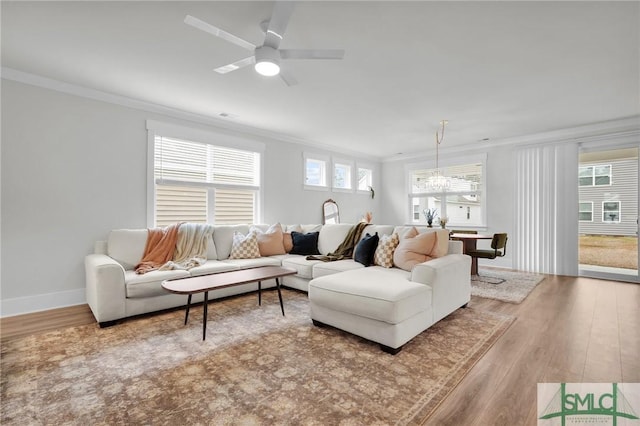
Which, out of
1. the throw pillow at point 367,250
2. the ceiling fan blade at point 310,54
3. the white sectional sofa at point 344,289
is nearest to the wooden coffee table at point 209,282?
the white sectional sofa at point 344,289

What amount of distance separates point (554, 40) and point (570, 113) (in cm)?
248

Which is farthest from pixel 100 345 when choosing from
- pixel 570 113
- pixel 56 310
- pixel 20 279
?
pixel 570 113

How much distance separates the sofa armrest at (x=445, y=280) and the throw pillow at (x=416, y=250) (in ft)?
0.52

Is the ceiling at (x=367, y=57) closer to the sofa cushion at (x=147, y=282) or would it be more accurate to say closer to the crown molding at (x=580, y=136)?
the crown molding at (x=580, y=136)

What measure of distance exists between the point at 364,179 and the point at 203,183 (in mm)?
4308

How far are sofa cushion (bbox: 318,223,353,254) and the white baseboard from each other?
3.10 meters

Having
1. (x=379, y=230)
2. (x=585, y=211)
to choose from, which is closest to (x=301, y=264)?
(x=379, y=230)

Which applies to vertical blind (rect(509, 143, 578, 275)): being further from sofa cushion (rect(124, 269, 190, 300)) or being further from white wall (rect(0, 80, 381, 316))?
white wall (rect(0, 80, 381, 316))

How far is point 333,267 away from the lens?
3527 millimetres

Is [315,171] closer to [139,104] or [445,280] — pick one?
[139,104]

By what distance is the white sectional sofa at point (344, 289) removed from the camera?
2283 mm

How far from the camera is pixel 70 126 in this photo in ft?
11.3

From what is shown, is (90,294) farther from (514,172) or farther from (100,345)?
(514,172)

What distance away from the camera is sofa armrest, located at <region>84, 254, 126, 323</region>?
2766 millimetres
